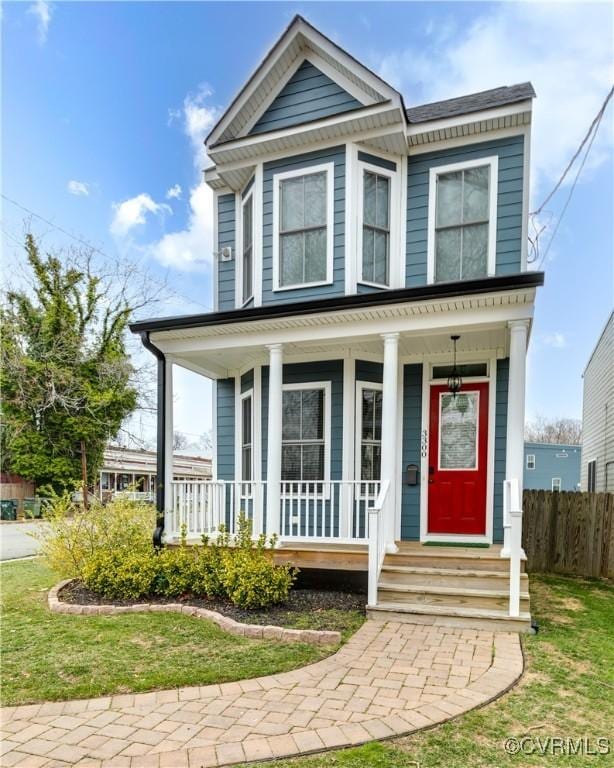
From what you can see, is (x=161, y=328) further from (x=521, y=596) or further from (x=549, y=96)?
(x=549, y=96)

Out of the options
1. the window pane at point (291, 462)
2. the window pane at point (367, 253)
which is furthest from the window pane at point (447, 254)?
the window pane at point (291, 462)

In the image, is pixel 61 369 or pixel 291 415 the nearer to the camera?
pixel 291 415

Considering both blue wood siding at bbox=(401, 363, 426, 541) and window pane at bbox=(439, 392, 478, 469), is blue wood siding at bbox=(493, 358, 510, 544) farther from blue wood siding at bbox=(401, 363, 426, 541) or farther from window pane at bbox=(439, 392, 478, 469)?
blue wood siding at bbox=(401, 363, 426, 541)

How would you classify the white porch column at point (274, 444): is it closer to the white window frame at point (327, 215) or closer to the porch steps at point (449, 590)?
the white window frame at point (327, 215)

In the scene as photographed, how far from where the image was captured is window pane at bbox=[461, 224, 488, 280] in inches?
270

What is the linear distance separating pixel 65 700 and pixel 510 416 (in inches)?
191

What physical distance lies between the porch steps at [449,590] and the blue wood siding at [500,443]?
2.30 feet

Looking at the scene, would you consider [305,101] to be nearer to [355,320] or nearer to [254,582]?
[355,320]

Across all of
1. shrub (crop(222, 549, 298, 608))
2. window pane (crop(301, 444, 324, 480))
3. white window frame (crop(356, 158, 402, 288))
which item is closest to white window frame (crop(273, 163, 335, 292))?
white window frame (crop(356, 158, 402, 288))

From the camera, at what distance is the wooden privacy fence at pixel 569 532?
7.93 metres

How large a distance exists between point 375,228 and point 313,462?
142 inches

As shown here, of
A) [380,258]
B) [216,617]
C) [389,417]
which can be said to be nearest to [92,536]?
[216,617]

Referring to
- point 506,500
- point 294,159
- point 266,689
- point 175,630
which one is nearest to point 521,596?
point 506,500

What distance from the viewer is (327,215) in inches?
279
